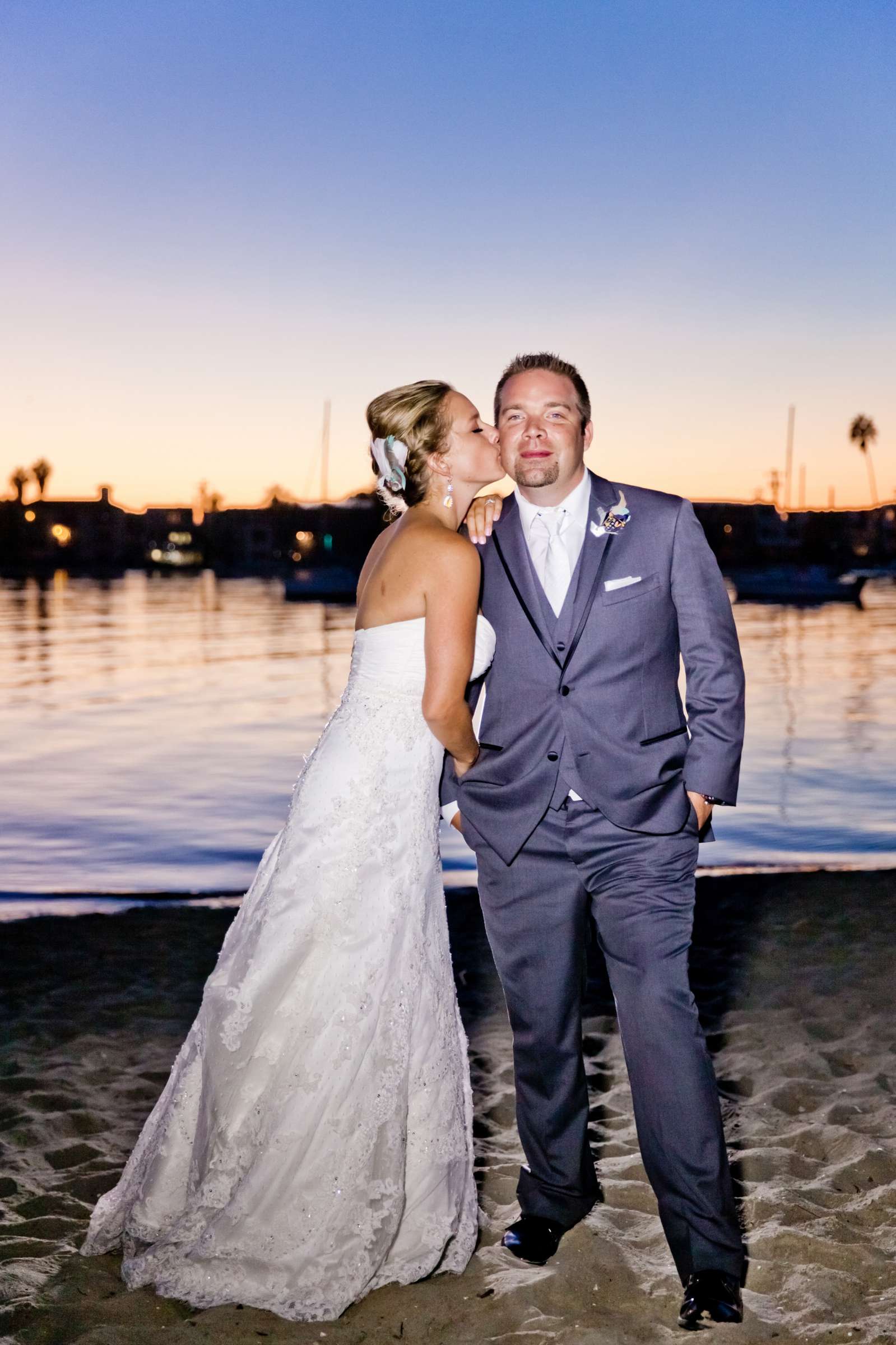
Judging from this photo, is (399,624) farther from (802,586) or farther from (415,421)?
(802,586)

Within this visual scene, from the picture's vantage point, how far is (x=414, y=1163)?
3650 mm

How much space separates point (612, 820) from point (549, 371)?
126cm

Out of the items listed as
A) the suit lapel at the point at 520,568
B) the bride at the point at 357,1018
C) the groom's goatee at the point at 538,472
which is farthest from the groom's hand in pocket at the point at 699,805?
the groom's goatee at the point at 538,472

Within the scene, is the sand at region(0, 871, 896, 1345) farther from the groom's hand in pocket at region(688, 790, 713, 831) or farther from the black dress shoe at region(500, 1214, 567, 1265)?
the groom's hand in pocket at region(688, 790, 713, 831)

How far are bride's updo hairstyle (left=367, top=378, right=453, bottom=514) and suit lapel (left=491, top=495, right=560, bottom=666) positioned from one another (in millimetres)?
271

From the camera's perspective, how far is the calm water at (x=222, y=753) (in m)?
10.3

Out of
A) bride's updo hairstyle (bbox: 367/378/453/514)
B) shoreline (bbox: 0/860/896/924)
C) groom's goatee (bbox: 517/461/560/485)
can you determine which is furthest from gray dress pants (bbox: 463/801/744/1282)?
shoreline (bbox: 0/860/896/924)

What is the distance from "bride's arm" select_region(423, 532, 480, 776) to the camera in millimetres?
3578

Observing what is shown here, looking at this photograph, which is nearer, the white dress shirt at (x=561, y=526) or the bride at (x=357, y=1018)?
the bride at (x=357, y=1018)

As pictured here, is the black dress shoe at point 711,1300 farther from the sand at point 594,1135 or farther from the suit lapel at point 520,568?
the suit lapel at point 520,568

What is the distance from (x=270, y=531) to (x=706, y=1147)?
139340 mm

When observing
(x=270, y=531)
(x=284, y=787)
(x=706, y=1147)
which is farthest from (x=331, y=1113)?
(x=270, y=531)

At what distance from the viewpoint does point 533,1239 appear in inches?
148

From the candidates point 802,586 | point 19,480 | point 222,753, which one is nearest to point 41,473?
point 19,480
